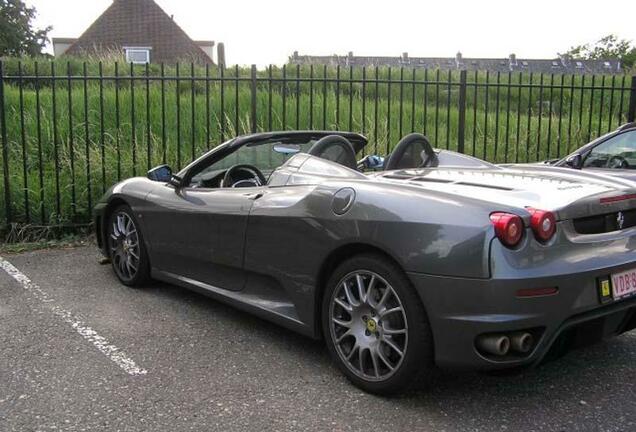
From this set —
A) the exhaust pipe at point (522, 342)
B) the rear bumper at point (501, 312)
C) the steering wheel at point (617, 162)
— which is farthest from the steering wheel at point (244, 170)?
the steering wheel at point (617, 162)

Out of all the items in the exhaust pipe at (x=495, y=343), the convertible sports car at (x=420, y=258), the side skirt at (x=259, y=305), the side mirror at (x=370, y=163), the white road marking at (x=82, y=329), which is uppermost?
the side mirror at (x=370, y=163)

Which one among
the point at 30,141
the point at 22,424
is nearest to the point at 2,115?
the point at 30,141

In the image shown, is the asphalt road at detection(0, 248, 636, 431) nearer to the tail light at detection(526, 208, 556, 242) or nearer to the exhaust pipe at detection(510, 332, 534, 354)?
the exhaust pipe at detection(510, 332, 534, 354)

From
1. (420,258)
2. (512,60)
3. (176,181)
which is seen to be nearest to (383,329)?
(420,258)

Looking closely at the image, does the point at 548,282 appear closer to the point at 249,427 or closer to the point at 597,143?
the point at 249,427

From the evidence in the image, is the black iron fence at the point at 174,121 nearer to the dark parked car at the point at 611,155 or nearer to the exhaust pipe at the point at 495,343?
the dark parked car at the point at 611,155

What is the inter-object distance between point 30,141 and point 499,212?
8.10 metres

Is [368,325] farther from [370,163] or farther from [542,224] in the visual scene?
[370,163]

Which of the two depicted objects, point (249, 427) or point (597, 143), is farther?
point (597, 143)

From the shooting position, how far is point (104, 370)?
3.63 m

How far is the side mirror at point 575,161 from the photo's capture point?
6.36 metres

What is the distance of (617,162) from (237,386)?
14.9 feet

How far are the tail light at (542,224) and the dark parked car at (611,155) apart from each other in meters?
3.40

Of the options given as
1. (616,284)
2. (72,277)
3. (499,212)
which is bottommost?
(72,277)
